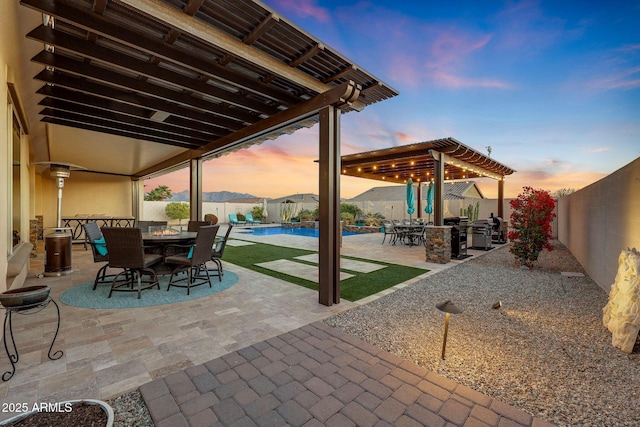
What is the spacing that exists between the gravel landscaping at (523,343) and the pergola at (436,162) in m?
3.44

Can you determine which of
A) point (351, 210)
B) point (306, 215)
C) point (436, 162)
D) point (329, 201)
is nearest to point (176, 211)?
point (306, 215)

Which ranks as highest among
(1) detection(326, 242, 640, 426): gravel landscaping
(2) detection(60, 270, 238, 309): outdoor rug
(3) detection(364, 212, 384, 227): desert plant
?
(3) detection(364, 212, 384, 227): desert plant

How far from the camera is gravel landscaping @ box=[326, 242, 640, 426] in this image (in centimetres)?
174

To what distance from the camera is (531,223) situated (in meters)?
5.67

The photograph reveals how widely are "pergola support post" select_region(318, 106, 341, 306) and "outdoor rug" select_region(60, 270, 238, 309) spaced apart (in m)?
1.79

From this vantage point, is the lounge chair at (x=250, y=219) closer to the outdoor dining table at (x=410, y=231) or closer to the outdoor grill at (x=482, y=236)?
the outdoor dining table at (x=410, y=231)

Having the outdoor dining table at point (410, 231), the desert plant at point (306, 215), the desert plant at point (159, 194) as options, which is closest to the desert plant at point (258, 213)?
the desert plant at point (306, 215)

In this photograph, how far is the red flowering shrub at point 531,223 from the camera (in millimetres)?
5598

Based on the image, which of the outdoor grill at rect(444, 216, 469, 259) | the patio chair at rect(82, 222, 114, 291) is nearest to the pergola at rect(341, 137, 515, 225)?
the outdoor grill at rect(444, 216, 469, 259)

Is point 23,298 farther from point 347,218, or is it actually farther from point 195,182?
point 347,218

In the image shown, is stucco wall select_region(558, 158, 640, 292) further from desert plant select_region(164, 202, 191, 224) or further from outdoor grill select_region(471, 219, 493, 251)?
desert plant select_region(164, 202, 191, 224)

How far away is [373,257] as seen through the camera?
7188mm

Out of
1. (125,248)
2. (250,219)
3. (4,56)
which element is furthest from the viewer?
(250,219)

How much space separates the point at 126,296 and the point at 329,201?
3.22 meters
